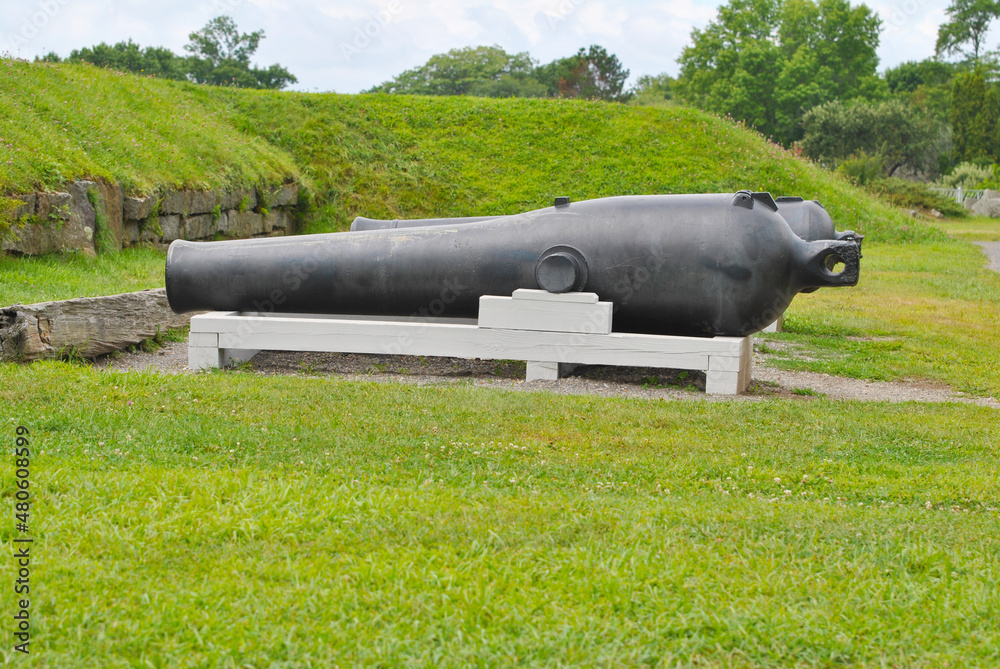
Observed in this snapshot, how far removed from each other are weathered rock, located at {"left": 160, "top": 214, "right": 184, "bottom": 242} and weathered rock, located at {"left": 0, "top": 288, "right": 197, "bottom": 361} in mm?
5455

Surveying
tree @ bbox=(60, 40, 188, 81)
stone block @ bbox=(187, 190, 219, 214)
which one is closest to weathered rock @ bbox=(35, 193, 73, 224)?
stone block @ bbox=(187, 190, 219, 214)

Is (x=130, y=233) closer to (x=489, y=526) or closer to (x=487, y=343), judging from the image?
(x=487, y=343)

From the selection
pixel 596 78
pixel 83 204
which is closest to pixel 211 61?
pixel 596 78

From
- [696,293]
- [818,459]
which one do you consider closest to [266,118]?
[696,293]

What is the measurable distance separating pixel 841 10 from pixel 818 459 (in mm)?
64882

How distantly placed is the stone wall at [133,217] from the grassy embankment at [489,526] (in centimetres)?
448

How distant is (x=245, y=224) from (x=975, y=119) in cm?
4558

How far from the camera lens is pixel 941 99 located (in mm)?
63188

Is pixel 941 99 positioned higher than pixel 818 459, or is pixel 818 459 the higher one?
pixel 941 99

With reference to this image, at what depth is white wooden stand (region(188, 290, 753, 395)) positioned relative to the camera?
21.6ft

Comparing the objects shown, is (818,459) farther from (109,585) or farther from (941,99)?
(941,99)

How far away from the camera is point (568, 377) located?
23.4 ft

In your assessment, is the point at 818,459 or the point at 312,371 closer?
the point at 818,459

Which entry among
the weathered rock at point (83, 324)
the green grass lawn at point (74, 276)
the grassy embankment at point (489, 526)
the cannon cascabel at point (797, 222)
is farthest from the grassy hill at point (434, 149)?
the grassy embankment at point (489, 526)
